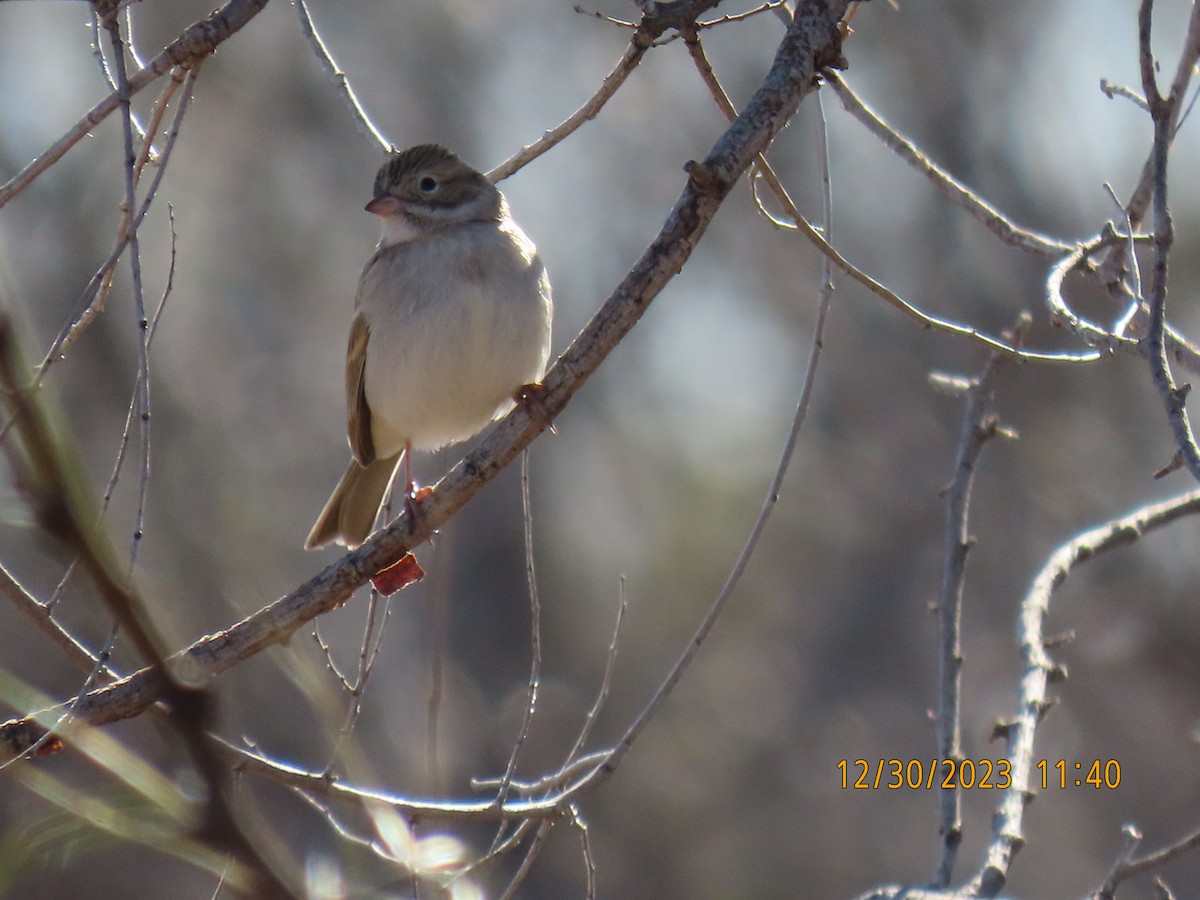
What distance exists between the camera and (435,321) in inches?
197

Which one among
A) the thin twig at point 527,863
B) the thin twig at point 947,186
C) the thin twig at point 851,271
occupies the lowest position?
the thin twig at point 527,863

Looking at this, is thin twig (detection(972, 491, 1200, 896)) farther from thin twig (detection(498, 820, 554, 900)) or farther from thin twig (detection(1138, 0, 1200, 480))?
thin twig (detection(1138, 0, 1200, 480))

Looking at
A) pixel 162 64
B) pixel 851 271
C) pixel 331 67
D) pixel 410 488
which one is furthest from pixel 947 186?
pixel 410 488

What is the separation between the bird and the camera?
4.94 m

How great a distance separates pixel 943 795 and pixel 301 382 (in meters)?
13.9

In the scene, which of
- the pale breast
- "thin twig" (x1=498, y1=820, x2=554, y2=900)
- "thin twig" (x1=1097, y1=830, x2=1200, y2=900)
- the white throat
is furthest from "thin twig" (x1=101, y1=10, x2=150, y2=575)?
the white throat

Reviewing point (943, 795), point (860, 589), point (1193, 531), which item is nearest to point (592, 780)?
point (943, 795)

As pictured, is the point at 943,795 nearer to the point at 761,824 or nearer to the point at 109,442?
the point at 761,824

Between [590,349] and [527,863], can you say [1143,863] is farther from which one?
[590,349]

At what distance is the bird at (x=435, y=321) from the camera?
16.2 feet

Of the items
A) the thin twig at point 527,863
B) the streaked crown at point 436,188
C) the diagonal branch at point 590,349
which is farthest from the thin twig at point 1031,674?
the streaked crown at point 436,188

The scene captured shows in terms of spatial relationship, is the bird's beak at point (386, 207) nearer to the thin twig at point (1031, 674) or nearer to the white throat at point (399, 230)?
the white throat at point (399, 230)

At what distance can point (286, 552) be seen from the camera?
1495 cm

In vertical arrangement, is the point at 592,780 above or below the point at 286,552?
below
